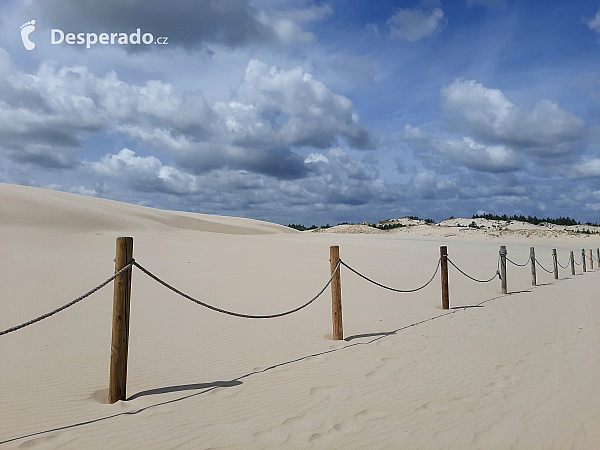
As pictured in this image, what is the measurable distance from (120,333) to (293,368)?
240 cm

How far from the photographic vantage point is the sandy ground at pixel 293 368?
3.90 metres

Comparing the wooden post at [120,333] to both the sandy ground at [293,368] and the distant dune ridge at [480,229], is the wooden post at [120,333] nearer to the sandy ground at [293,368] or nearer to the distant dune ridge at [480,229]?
the sandy ground at [293,368]

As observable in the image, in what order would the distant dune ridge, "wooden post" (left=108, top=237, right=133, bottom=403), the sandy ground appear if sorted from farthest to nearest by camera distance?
the distant dune ridge
"wooden post" (left=108, top=237, right=133, bottom=403)
the sandy ground

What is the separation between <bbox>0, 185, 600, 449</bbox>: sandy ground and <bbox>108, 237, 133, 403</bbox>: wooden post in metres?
0.19

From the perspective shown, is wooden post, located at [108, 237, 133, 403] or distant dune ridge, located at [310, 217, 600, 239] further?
distant dune ridge, located at [310, 217, 600, 239]

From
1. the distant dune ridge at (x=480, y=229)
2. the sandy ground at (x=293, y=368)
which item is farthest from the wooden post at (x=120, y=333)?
the distant dune ridge at (x=480, y=229)

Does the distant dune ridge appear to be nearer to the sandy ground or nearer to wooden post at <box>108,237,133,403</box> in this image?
the sandy ground

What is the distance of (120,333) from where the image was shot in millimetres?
4574

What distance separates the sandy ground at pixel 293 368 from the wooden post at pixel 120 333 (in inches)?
7.6

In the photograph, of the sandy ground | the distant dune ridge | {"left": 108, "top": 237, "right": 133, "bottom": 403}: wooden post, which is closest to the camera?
the sandy ground

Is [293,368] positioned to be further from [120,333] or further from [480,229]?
[480,229]

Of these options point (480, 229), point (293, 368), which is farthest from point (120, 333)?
point (480, 229)

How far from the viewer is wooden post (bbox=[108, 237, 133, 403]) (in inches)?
179

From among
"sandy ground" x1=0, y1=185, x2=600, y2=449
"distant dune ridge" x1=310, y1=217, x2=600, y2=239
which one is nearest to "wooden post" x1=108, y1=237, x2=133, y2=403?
"sandy ground" x1=0, y1=185, x2=600, y2=449
